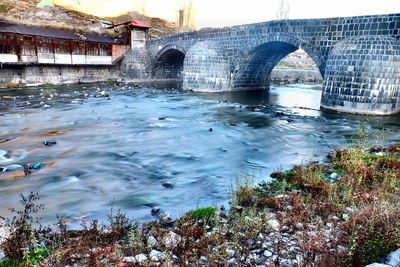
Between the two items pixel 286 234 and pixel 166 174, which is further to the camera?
pixel 166 174

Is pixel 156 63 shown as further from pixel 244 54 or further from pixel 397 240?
pixel 397 240

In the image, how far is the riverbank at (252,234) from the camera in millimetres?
3139

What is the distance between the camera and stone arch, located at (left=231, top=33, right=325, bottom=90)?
18094 millimetres

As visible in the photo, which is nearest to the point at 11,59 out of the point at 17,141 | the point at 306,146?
the point at 17,141

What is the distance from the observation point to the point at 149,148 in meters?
8.69

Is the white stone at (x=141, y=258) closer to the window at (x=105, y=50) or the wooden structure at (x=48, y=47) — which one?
the wooden structure at (x=48, y=47)

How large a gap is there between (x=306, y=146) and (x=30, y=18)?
44.4 metres

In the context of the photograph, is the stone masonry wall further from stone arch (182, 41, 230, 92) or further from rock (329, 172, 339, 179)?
rock (329, 172, 339, 179)

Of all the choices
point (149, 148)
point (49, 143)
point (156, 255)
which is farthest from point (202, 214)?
point (49, 143)

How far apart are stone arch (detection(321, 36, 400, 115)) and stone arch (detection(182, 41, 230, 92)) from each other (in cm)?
986

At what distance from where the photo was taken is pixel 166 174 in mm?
6590

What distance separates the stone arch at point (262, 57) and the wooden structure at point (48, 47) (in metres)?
15.5

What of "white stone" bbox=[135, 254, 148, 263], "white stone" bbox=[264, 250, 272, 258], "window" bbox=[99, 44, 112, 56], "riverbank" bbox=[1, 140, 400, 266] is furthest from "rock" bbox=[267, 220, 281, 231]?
"window" bbox=[99, 44, 112, 56]

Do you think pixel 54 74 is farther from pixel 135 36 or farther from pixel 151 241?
pixel 151 241
